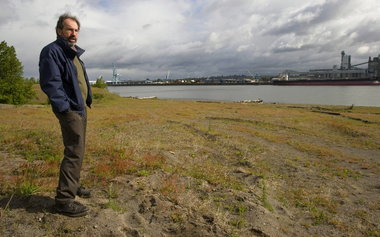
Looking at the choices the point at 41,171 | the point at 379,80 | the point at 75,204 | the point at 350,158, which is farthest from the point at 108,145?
the point at 379,80

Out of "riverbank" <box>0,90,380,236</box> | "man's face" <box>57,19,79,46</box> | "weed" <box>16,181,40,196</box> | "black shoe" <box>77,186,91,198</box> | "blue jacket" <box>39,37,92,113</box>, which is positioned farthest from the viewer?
"black shoe" <box>77,186,91,198</box>

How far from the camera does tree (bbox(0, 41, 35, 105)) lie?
35.9m

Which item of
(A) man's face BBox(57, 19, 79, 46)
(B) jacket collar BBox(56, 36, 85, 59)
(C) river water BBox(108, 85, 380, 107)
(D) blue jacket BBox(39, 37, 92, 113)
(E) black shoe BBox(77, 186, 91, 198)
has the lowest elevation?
(C) river water BBox(108, 85, 380, 107)

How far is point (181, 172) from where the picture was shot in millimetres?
8531

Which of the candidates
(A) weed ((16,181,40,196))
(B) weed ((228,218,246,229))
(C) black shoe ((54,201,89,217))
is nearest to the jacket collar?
(C) black shoe ((54,201,89,217))

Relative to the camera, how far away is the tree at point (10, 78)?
118 feet

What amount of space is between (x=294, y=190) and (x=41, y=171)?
7.01 meters

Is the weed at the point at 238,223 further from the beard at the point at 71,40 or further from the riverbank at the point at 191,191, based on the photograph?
the beard at the point at 71,40

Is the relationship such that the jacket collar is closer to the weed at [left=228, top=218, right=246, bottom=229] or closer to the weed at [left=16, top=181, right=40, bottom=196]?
the weed at [left=16, top=181, right=40, bottom=196]

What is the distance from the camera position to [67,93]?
16.2 feet

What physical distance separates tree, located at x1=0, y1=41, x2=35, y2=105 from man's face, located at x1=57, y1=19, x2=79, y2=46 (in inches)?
1475

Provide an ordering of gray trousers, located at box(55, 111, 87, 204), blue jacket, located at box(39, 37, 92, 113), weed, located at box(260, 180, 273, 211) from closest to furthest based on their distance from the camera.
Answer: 1. blue jacket, located at box(39, 37, 92, 113)
2. gray trousers, located at box(55, 111, 87, 204)
3. weed, located at box(260, 180, 273, 211)

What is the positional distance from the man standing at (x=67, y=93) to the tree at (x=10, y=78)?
37.5 metres

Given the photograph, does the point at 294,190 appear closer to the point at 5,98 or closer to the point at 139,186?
the point at 139,186
